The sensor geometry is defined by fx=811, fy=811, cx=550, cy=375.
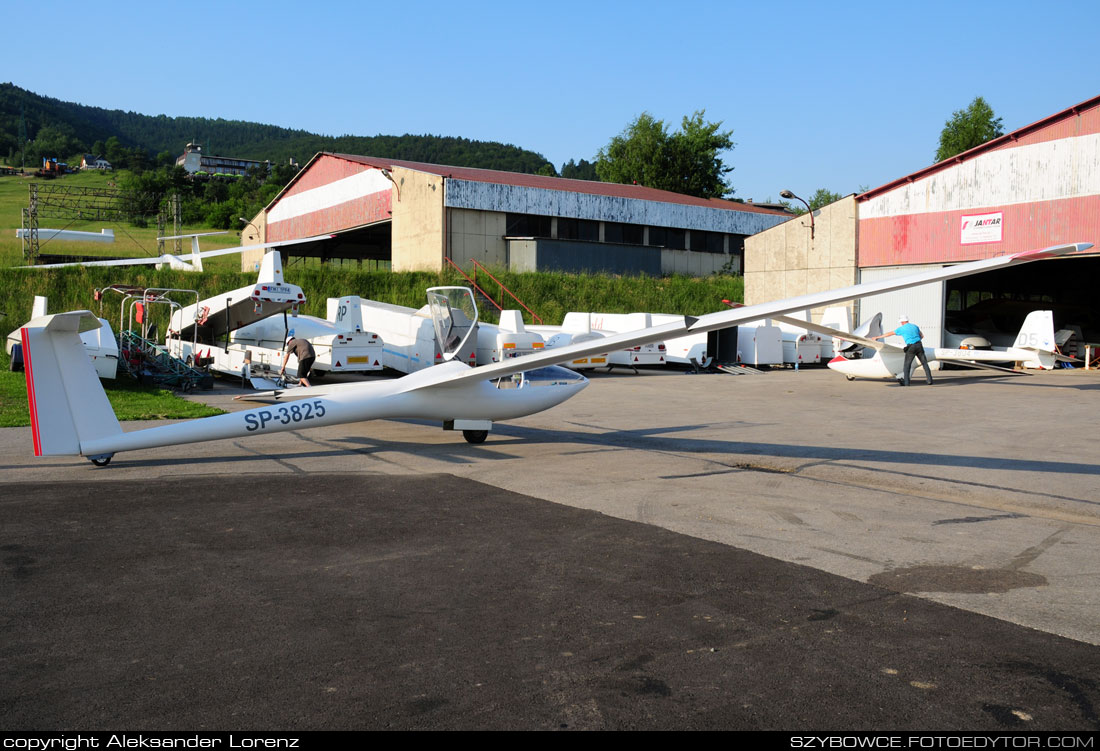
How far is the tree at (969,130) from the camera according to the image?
74750 mm

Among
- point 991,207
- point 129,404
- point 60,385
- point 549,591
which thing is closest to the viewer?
point 549,591

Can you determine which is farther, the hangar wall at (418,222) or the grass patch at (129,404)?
the hangar wall at (418,222)

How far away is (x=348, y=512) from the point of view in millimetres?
7520

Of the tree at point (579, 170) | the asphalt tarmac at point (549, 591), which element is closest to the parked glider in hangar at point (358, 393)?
the asphalt tarmac at point (549, 591)

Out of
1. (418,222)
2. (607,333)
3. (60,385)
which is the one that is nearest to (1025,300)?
(607,333)

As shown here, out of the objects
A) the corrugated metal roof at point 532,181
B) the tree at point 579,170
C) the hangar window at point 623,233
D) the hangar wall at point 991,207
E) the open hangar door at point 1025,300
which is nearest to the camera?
the hangar wall at point 991,207

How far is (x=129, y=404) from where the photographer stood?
1515 cm

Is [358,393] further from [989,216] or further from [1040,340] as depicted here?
[989,216]

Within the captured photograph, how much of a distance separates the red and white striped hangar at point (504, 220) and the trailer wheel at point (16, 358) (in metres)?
17.8

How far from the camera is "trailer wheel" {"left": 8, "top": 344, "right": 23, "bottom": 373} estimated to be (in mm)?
19153

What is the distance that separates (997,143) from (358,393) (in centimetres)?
2416

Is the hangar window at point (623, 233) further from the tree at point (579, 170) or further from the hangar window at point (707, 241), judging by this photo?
the tree at point (579, 170)

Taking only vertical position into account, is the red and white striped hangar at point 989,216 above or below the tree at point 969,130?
below

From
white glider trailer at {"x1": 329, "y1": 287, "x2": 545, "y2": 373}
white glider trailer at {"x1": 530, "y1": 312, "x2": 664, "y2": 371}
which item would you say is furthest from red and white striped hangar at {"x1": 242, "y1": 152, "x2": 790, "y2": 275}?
white glider trailer at {"x1": 329, "y1": 287, "x2": 545, "y2": 373}
